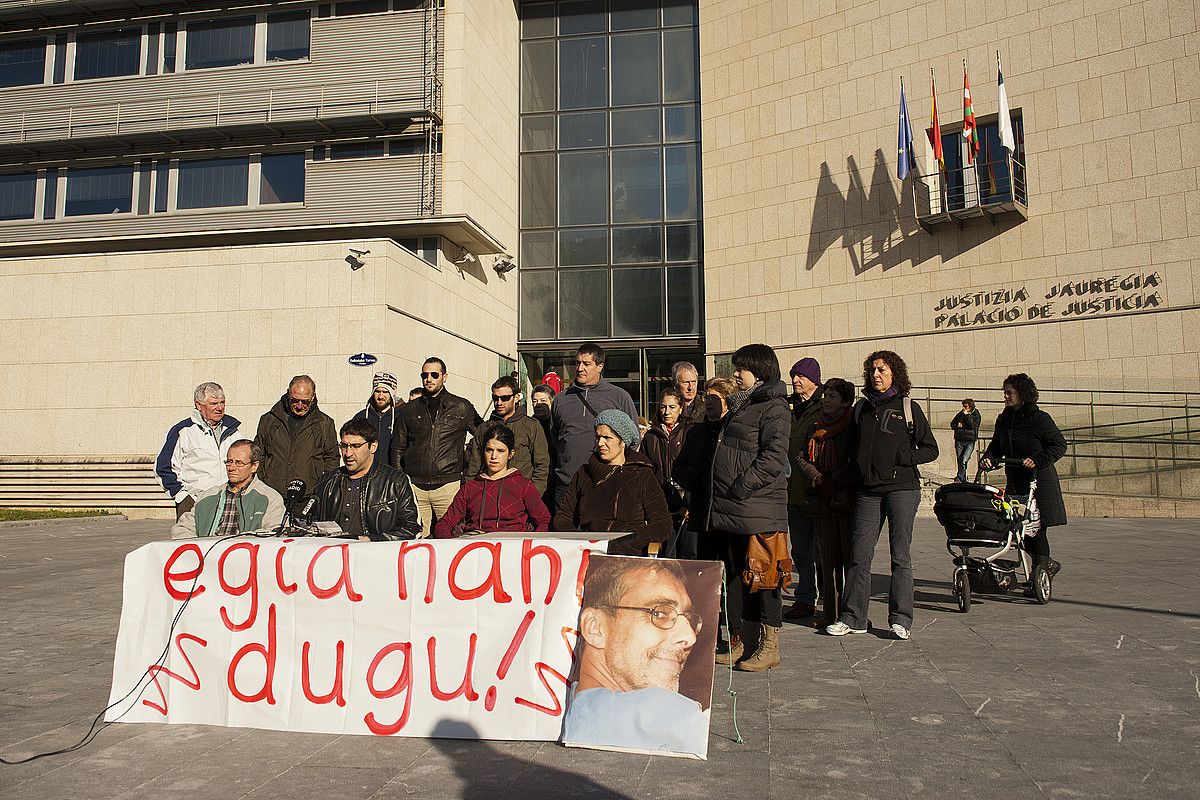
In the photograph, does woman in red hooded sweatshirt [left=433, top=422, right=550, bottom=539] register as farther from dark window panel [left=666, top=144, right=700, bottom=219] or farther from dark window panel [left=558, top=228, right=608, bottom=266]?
dark window panel [left=666, top=144, right=700, bottom=219]

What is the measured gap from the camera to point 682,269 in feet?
92.6

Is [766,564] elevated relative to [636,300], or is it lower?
lower

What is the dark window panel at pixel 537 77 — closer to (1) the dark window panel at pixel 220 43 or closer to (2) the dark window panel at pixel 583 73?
(2) the dark window panel at pixel 583 73

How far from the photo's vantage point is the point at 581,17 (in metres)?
A: 29.1

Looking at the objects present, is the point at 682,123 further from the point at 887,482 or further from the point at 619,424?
the point at 619,424

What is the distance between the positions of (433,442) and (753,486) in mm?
3334

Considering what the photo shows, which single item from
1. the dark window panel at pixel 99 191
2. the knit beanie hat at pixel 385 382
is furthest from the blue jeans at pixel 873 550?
the dark window panel at pixel 99 191

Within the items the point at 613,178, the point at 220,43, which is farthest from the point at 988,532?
the point at 220,43

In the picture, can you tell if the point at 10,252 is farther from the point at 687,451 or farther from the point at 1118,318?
the point at 1118,318

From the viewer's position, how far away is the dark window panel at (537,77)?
29.1 meters

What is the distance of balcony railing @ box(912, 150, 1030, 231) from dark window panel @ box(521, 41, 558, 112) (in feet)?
38.5

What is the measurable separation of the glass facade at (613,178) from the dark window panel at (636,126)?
3 cm

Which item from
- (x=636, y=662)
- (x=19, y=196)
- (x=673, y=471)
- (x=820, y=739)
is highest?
(x=19, y=196)

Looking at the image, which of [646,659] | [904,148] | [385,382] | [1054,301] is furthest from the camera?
[904,148]
